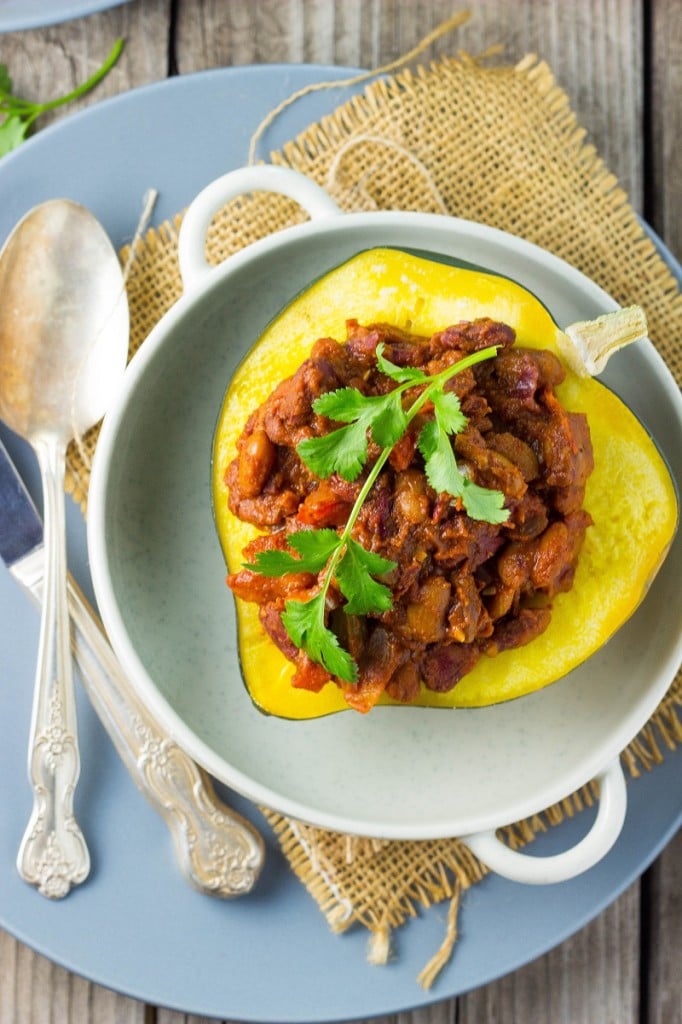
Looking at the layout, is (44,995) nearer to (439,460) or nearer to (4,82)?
(439,460)

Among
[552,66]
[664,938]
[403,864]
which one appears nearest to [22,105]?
[552,66]

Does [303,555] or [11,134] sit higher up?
[11,134]

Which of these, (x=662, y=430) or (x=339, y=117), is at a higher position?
(x=339, y=117)

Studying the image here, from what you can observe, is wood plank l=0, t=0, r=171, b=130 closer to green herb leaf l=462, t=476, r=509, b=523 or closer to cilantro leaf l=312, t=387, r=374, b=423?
cilantro leaf l=312, t=387, r=374, b=423

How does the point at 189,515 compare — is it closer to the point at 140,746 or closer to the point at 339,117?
the point at 140,746

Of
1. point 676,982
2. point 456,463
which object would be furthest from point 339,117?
point 676,982

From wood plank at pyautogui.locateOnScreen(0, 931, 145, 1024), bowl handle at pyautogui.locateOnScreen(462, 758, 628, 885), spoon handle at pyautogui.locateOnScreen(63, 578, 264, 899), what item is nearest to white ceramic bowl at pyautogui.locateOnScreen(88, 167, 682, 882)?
bowl handle at pyautogui.locateOnScreen(462, 758, 628, 885)

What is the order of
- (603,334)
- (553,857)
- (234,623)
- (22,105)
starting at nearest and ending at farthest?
(603,334), (553,857), (234,623), (22,105)

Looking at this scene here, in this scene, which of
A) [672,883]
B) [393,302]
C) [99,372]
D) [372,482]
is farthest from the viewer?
[672,883]
